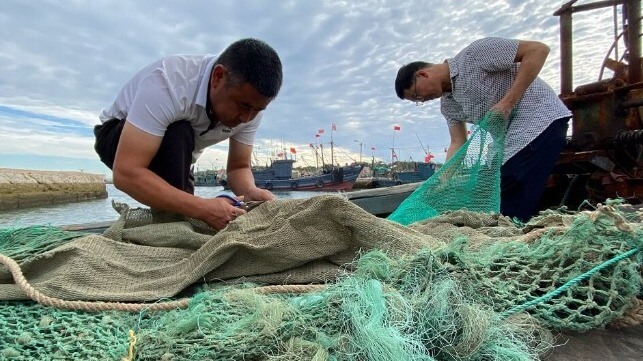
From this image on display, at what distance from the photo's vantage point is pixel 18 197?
22000 mm

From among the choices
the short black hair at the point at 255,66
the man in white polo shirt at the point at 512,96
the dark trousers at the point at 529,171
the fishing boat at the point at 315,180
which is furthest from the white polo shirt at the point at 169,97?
the fishing boat at the point at 315,180

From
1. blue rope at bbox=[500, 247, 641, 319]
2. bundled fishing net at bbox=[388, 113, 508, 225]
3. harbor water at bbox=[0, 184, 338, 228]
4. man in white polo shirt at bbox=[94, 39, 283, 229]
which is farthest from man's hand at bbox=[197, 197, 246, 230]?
bundled fishing net at bbox=[388, 113, 508, 225]

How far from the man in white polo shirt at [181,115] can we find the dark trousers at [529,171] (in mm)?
1658

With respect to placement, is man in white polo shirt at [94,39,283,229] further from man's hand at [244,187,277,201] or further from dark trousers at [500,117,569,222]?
dark trousers at [500,117,569,222]

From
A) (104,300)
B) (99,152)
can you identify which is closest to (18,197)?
(99,152)

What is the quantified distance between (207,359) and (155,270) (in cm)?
61

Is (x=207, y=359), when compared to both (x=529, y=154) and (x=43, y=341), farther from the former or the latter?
(x=529, y=154)

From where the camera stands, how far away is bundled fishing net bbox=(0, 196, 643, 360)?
2.52 ft

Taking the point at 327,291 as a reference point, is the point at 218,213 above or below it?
above

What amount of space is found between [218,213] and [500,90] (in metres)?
2.11

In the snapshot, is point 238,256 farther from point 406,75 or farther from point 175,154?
point 406,75

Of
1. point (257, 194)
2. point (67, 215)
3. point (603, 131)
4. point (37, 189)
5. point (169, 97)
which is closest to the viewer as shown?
point (169, 97)

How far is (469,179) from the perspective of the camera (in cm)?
259

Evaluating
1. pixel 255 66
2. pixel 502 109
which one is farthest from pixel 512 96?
pixel 255 66
